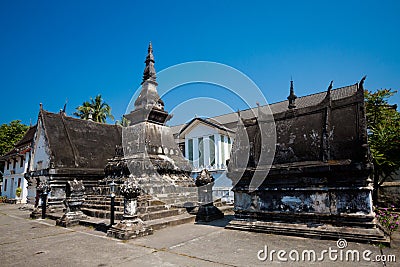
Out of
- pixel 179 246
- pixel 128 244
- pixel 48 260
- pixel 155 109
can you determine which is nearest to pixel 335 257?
pixel 179 246

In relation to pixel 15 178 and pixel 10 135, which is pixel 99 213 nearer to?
pixel 15 178

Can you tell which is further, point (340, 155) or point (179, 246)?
point (340, 155)

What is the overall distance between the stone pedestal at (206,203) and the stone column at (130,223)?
2.68 m

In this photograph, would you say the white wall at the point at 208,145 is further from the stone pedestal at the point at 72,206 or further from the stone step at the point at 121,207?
the stone pedestal at the point at 72,206

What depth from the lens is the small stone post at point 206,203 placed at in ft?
33.8

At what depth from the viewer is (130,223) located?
7.89 metres

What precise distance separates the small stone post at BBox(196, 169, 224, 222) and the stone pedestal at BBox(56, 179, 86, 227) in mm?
4835

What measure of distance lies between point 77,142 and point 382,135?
1751 cm

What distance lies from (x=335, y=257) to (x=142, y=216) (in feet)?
20.6

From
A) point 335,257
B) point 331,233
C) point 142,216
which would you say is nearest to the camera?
point 335,257

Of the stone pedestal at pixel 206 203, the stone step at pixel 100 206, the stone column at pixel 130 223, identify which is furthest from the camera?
the stone pedestal at pixel 206 203

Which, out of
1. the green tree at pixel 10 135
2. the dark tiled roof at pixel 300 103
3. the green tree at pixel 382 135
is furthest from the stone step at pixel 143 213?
the green tree at pixel 10 135

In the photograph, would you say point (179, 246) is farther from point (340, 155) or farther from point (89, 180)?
point (89, 180)

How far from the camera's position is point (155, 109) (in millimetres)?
14281
